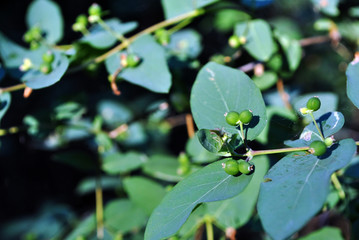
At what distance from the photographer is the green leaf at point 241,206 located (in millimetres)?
1418

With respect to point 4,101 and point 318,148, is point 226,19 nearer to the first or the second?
point 4,101

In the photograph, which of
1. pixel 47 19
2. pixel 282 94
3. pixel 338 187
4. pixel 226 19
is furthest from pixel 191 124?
pixel 226 19

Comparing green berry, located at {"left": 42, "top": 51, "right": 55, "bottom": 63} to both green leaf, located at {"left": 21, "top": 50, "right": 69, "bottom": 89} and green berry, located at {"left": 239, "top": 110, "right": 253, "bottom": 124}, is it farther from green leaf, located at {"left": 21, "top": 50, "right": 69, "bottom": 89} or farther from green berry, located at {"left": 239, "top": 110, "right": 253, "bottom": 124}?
green berry, located at {"left": 239, "top": 110, "right": 253, "bottom": 124}

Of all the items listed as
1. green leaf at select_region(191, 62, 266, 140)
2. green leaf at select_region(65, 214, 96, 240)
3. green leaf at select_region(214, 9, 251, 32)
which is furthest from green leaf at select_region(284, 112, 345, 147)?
green leaf at select_region(214, 9, 251, 32)

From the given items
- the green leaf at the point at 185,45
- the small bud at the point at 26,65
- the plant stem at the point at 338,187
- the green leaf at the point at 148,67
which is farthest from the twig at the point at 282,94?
the small bud at the point at 26,65

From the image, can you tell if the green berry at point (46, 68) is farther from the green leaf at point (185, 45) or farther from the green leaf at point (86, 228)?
the green leaf at point (86, 228)

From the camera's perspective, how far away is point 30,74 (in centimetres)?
155

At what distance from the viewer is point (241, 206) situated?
1.46 m

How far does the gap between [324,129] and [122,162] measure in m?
1.13

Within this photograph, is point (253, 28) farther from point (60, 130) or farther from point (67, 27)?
point (67, 27)

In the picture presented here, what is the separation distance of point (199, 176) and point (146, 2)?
2.09 m

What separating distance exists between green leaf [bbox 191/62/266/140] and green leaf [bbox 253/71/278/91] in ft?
2.55

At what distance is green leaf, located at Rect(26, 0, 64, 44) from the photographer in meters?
1.80

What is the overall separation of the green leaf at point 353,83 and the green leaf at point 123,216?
1.11 m
